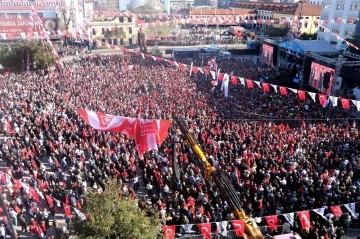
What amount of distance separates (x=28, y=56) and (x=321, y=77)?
1002 inches

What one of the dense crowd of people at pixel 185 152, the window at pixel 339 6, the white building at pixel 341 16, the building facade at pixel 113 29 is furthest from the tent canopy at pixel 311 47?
the building facade at pixel 113 29

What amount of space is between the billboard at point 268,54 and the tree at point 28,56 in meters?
21.9

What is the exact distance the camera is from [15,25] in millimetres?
44688

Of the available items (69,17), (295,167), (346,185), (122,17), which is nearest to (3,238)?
(295,167)

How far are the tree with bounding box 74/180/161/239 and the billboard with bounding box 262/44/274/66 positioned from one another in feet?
106

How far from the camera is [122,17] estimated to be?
182 feet

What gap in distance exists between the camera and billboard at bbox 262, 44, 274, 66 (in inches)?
1449

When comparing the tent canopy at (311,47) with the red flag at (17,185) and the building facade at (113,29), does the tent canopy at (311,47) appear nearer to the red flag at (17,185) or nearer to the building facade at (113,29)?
the red flag at (17,185)

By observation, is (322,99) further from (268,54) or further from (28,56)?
(28,56)

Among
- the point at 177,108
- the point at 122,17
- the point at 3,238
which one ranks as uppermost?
the point at 122,17

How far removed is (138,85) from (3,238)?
16.6m

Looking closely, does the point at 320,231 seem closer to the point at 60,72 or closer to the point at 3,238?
the point at 3,238

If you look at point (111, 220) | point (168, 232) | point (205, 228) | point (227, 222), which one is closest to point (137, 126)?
point (168, 232)

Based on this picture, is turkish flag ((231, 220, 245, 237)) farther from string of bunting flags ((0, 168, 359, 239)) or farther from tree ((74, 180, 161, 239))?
tree ((74, 180, 161, 239))
